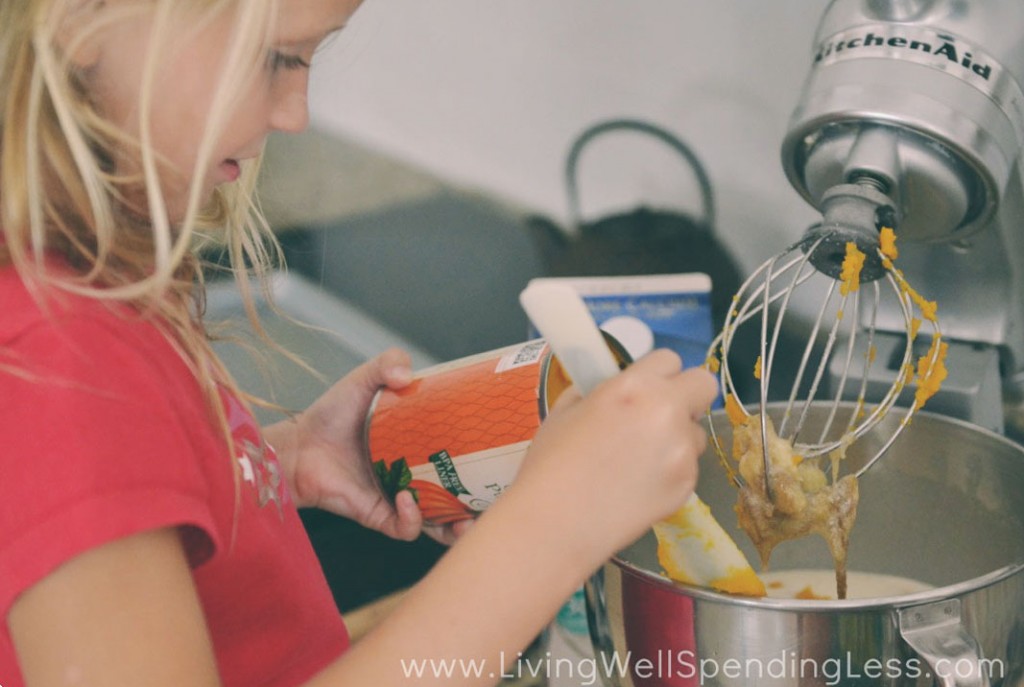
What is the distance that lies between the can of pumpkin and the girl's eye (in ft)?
0.66

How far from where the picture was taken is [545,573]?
17.9 inches

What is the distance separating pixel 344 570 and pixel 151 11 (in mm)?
522

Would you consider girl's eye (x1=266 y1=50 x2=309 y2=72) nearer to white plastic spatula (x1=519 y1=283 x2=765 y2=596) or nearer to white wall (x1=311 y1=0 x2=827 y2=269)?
white plastic spatula (x1=519 y1=283 x2=765 y2=596)

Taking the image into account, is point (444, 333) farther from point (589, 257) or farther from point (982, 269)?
point (982, 269)

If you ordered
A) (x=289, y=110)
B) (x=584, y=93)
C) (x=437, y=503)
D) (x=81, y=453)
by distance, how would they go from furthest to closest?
1. (x=584, y=93)
2. (x=437, y=503)
3. (x=289, y=110)
4. (x=81, y=453)

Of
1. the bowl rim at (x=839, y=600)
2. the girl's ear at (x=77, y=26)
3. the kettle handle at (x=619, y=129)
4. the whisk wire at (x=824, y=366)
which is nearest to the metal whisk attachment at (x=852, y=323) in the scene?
the whisk wire at (x=824, y=366)

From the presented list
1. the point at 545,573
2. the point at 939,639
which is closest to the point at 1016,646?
the point at 939,639

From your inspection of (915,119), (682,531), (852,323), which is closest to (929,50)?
(915,119)

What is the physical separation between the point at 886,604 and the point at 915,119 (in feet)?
0.88

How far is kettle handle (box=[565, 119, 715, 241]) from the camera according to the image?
0.91 metres

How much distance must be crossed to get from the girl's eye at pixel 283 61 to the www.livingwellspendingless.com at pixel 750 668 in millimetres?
277

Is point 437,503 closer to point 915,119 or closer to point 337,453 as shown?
point 337,453

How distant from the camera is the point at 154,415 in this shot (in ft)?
1.50

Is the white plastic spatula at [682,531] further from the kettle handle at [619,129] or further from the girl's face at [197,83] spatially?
the kettle handle at [619,129]
